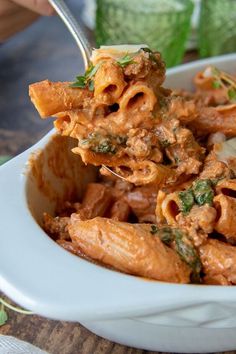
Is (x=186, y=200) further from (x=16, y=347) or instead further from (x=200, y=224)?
(x=16, y=347)

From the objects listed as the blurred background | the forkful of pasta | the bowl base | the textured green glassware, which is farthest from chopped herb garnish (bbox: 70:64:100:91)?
the textured green glassware

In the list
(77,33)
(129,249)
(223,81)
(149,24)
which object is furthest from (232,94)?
(149,24)

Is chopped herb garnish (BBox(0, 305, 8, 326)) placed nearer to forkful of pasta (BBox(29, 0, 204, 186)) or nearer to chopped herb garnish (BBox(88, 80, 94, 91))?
forkful of pasta (BBox(29, 0, 204, 186))

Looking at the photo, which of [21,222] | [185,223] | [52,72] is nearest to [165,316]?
[185,223]

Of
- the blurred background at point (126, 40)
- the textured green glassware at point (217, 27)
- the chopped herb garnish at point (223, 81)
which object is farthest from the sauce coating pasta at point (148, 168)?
the textured green glassware at point (217, 27)

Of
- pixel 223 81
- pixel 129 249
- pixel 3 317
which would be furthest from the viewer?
pixel 223 81

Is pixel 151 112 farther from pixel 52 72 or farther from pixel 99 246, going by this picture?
pixel 52 72

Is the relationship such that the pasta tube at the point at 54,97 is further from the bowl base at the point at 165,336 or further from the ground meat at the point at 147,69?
the bowl base at the point at 165,336
